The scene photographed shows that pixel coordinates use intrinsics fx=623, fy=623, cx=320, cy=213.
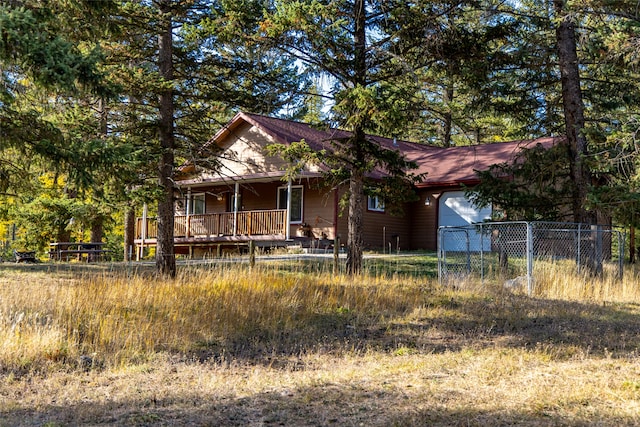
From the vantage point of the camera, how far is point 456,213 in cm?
2294

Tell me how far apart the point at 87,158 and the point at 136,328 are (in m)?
2.43

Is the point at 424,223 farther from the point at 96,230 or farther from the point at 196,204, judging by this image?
the point at 96,230

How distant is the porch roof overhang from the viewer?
21483 millimetres

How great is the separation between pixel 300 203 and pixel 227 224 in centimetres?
300

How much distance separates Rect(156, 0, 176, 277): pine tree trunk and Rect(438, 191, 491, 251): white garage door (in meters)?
11.5

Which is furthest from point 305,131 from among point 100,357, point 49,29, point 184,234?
point 100,357

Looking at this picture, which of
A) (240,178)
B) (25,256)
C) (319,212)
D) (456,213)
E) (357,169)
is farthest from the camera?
(240,178)

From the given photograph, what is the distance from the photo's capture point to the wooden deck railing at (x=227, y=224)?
2252 cm

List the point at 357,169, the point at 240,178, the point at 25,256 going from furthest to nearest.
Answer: the point at 240,178
the point at 25,256
the point at 357,169

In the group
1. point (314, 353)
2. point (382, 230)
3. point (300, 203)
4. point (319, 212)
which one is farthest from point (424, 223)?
point (314, 353)

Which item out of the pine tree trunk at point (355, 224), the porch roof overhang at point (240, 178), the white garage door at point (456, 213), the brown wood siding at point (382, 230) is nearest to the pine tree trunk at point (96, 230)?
the porch roof overhang at point (240, 178)

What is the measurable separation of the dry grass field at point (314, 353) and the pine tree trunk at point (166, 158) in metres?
2.13

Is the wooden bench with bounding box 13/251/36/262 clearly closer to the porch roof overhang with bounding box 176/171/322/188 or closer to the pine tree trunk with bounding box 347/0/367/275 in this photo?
the porch roof overhang with bounding box 176/171/322/188

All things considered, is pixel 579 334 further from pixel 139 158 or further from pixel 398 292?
pixel 139 158
